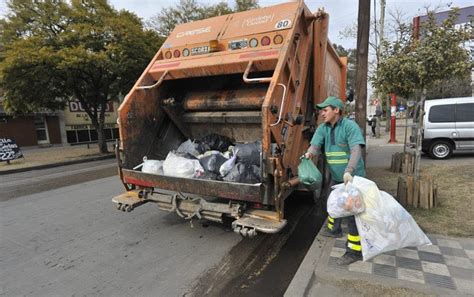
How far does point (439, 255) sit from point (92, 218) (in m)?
4.66

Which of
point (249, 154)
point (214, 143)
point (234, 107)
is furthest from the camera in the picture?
point (214, 143)

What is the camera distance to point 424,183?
4.23m

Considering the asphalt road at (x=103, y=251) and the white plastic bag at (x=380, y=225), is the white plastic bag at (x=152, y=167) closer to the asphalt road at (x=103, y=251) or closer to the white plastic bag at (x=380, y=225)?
the asphalt road at (x=103, y=251)

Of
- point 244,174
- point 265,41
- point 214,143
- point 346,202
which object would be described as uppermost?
point 265,41

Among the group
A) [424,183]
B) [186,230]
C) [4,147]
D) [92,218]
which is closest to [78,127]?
[4,147]

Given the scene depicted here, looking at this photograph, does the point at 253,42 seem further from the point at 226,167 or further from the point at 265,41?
the point at 226,167

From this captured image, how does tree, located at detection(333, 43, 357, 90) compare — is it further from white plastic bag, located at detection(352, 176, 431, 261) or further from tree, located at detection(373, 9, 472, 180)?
white plastic bag, located at detection(352, 176, 431, 261)

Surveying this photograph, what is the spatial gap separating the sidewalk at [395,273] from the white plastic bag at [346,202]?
53 centimetres

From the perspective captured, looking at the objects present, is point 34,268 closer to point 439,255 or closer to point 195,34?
point 195,34

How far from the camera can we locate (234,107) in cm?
429

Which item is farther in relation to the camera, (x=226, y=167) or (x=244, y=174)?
(x=226, y=167)

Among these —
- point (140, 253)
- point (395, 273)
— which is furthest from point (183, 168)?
point (395, 273)

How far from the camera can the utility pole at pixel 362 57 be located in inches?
209

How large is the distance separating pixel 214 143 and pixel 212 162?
2.95ft
